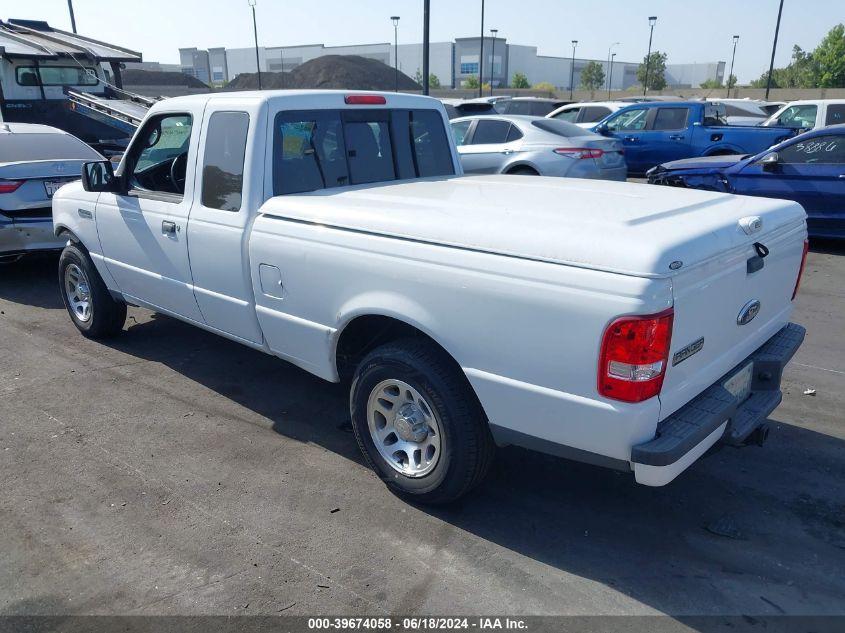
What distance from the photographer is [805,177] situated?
8891 mm

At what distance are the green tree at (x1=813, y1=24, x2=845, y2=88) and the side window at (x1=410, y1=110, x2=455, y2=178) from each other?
66.8 meters

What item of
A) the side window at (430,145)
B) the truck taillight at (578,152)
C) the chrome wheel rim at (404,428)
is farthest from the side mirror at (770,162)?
the chrome wheel rim at (404,428)

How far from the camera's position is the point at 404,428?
3.42 m

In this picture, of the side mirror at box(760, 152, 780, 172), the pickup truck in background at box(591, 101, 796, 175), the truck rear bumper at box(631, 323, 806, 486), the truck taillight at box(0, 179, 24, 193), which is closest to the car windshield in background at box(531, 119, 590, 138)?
the side mirror at box(760, 152, 780, 172)

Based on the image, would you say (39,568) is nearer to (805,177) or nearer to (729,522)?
(729,522)

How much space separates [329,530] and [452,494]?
632 millimetres

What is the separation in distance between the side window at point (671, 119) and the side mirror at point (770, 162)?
521 cm

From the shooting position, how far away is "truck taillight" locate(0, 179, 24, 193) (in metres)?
7.29

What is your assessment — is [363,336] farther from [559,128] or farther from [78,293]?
[559,128]

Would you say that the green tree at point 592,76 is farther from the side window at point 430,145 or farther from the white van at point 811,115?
the side window at point 430,145

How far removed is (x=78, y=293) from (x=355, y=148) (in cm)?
314

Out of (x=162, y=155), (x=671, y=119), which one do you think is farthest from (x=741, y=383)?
(x=671, y=119)

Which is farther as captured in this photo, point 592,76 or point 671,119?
point 592,76

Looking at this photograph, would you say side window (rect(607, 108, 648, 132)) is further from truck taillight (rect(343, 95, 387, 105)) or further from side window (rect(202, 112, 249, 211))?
side window (rect(202, 112, 249, 211))
